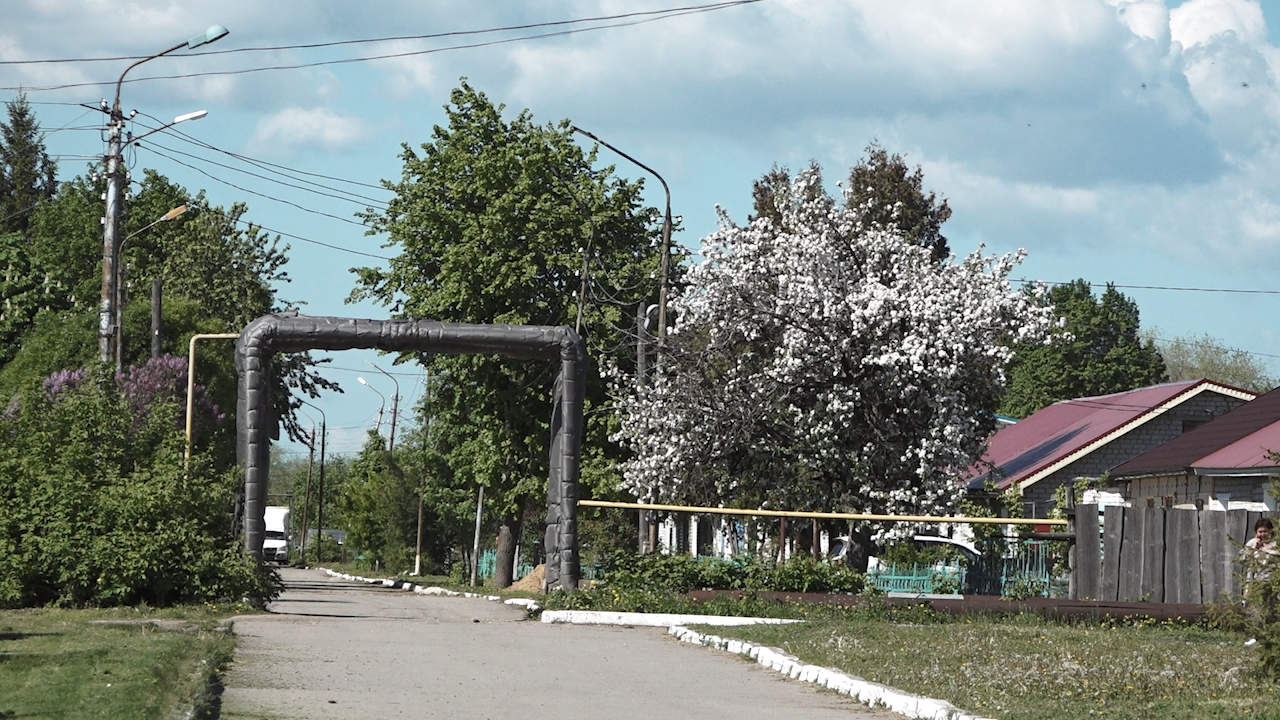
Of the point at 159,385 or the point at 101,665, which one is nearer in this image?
the point at 101,665

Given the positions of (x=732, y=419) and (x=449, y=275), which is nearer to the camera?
(x=732, y=419)

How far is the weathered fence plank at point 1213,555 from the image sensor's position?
20688 millimetres

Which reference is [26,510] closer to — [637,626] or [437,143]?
[637,626]

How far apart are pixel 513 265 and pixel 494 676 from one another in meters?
24.8

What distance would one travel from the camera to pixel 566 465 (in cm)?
2475

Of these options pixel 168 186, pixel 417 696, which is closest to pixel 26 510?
pixel 417 696

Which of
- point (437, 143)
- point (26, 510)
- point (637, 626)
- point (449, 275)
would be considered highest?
point (437, 143)

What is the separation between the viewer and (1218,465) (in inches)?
1220

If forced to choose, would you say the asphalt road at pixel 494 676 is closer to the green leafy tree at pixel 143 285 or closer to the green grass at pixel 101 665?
the green grass at pixel 101 665

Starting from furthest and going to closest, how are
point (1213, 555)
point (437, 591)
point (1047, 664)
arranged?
point (437, 591) → point (1213, 555) → point (1047, 664)

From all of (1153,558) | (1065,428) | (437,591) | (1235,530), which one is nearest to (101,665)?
(1153,558)

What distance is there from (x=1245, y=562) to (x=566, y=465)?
1381 cm

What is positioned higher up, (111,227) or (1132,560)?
(111,227)

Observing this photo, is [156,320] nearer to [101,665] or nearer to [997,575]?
[997,575]
